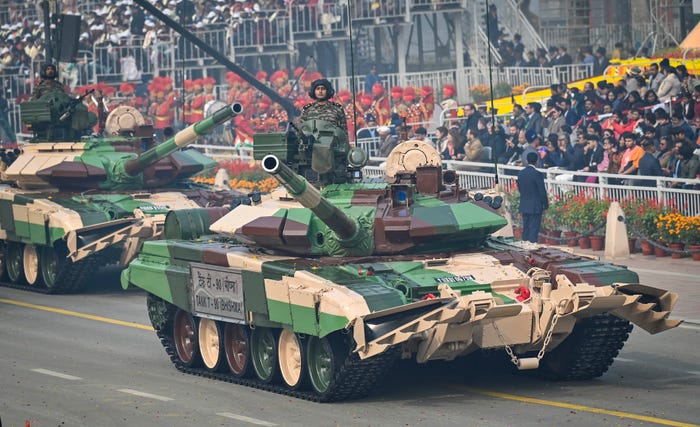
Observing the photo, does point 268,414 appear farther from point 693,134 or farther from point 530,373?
point 693,134

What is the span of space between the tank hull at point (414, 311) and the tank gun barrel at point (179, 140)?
250 inches

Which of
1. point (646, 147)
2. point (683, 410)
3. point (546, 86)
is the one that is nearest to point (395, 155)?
point (683, 410)

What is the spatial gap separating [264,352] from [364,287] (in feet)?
8.60

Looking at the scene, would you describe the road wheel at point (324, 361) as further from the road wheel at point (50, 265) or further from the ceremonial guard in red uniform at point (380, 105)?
the ceremonial guard in red uniform at point (380, 105)

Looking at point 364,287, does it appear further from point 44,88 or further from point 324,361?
point 44,88

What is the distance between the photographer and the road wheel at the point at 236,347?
19.8m

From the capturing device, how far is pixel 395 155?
800 inches

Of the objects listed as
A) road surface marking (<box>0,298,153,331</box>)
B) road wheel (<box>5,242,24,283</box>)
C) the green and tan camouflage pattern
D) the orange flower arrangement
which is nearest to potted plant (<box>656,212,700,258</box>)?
the orange flower arrangement

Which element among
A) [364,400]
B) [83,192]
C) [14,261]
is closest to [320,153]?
[364,400]

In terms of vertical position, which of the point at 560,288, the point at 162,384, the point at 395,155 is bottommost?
the point at 162,384

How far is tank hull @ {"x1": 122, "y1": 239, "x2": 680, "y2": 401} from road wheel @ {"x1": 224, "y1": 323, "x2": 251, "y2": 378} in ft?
0.10

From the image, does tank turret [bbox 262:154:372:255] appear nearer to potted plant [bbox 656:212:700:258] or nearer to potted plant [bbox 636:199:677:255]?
potted plant [bbox 656:212:700:258]

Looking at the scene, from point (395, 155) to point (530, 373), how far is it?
331 centimetres

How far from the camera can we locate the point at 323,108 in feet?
68.7
